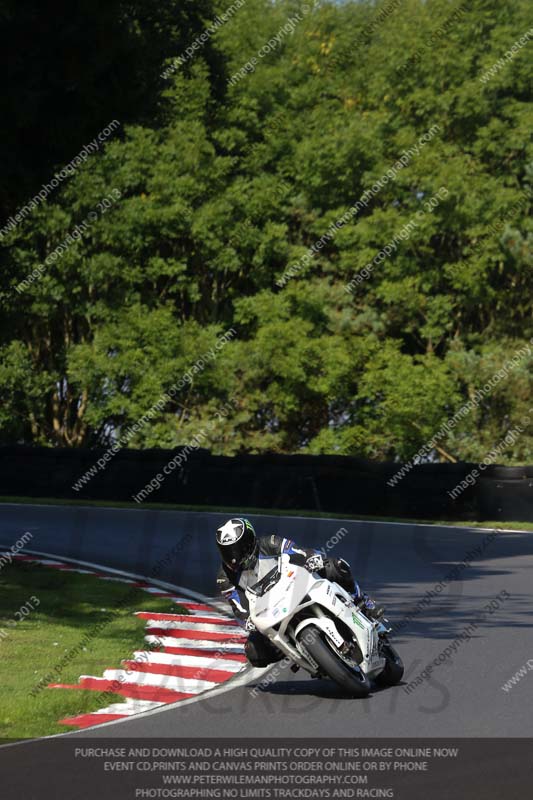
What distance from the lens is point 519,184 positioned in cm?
3894

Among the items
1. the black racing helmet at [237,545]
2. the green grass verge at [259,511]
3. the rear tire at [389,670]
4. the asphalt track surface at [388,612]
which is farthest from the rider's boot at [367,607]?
the green grass verge at [259,511]

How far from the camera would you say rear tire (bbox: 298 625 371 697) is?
27.1 feet

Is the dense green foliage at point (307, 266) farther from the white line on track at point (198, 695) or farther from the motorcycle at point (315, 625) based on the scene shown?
the motorcycle at point (315, 625)

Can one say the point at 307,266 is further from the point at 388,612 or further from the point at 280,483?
the point at 388,612

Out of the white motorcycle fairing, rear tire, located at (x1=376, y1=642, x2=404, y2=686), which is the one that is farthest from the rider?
rear tire, located at (x1=376, y1=642, x2=404, y2=686)

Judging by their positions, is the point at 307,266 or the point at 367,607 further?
the point at 307,266

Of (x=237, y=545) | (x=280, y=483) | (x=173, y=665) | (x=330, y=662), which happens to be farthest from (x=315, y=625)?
(x=280, y=483)

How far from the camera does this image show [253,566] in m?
8.60

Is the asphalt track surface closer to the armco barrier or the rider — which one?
the rider

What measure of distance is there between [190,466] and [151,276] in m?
13.5

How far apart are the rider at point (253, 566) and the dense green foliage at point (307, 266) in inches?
1083

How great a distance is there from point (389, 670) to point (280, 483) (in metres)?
Result: 17.7

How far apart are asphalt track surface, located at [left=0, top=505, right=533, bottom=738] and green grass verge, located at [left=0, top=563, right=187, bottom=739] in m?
0.69

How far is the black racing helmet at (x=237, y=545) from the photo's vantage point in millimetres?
8523
